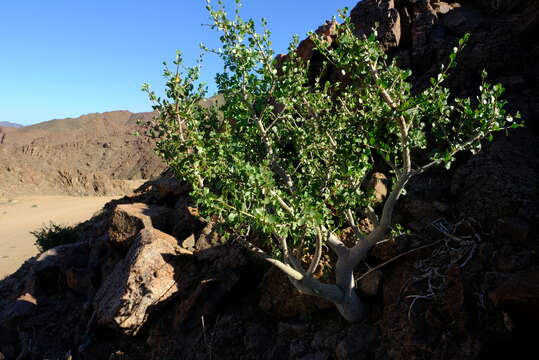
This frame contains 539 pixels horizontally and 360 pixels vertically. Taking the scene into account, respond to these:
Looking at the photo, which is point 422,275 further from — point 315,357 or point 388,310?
point 315,357

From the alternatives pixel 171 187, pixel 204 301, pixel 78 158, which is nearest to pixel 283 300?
pixel 204 301

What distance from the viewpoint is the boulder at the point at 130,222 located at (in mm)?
8578

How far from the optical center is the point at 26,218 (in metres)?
24.3

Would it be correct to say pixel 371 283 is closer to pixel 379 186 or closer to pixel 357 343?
pixel 357 343

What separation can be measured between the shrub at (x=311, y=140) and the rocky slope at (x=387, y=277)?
0.85 metres

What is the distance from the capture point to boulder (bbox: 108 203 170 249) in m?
8.58

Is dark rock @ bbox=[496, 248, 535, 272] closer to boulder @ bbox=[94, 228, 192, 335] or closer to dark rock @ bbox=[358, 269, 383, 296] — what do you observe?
dark rock @ bbox=[358, 269, 383, 296]

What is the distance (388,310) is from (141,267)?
15.6 ft

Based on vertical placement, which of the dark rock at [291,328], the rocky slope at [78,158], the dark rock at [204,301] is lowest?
the dark rock at [291,328]

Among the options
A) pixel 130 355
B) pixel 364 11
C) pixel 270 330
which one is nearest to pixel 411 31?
pixel 364 11

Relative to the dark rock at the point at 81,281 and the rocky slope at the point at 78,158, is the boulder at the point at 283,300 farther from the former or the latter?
the rocky slope at the point at 78,158

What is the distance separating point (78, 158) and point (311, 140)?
7586 centimetres

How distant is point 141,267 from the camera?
22.5 ft

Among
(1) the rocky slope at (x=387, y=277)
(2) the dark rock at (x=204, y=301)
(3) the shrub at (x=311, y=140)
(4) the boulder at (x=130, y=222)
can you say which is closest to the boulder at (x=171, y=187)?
(1) the rocky slope at (x=387, y=277)
